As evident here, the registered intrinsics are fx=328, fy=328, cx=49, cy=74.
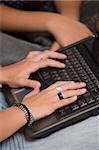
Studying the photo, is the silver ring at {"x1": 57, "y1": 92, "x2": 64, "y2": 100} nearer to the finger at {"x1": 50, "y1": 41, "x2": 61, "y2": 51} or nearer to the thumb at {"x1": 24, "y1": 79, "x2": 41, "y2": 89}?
the thumb at {"x1": 24, "y1": 79, "x2": 41, "y2": 89}

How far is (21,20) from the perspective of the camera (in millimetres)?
1203

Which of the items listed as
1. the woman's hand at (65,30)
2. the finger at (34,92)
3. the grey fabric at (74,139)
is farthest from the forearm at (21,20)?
the grey fabric at (74,139)

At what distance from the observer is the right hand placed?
0.83 metres

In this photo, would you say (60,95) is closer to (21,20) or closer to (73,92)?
(73,92)

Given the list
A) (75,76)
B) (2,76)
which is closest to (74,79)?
(75,76)

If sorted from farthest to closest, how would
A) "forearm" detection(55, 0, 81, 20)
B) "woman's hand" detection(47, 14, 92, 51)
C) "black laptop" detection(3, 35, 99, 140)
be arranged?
"forearm" detection(55, 0, 81, 20) → "woman's hand" detection(47, 14, 92, 51) → "black laptop" detection(3, 35, 99, 140)

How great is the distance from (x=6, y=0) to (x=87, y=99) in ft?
2.13

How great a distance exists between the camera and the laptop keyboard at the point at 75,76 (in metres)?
0.81

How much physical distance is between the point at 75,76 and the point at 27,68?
5.9 inches

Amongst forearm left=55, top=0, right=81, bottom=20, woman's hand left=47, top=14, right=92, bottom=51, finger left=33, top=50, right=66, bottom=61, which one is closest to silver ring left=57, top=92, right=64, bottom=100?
finger left=33, top=50, right=66, bottom=61

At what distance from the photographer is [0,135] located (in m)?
0.82

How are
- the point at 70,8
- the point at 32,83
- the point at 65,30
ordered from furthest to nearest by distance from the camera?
the point at 70,8 < the point at 65,30 < the point at 32,83

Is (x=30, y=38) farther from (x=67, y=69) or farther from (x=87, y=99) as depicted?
(x=87, y=99)

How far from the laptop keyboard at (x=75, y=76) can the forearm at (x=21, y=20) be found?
24 cm
